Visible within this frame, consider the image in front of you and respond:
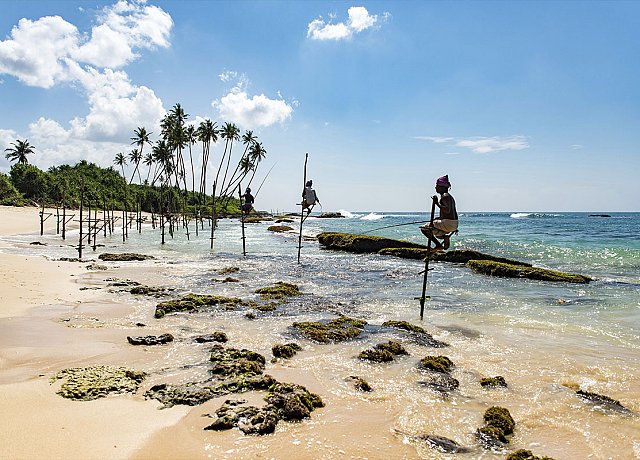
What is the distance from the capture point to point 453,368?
7.29 m

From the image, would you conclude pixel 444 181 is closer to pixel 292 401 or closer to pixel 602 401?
pixel 602 401

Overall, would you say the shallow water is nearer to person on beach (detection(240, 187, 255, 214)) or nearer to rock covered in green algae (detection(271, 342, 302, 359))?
rock covered in green algae (detection(271, 342, 302, 359))

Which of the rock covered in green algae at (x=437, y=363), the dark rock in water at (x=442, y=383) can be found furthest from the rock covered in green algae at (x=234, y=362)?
the rock covered in green algae at (x=437, y=363)

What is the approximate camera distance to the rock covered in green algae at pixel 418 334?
28.9 ft

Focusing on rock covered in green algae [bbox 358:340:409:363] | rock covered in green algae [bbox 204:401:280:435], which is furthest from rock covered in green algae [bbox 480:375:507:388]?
rock covered in green algae [bbox 204:401:280:435]

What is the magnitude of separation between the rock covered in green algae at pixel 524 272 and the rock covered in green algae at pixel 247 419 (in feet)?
54.7

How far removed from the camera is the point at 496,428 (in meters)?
5.05

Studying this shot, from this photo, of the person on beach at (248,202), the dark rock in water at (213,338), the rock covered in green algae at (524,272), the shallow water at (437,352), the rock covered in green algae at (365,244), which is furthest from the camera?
the rock covered in green algae at (365,244)

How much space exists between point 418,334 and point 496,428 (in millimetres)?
4341

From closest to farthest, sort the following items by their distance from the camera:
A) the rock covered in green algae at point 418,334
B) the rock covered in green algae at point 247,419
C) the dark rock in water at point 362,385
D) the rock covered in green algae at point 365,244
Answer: the rock covered in green algae at point 247,419, the dark rock in water at point 362,385, the rock covered in green algae at point 418,334, the rock covered in green algae at point 365,244

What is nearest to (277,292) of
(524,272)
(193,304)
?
(193,304)

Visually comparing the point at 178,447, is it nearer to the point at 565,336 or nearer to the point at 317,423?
the point at 317,423

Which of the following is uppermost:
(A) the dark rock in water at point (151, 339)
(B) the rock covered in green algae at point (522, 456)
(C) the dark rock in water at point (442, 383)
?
(A) the dark rock in water at point (151, 339)

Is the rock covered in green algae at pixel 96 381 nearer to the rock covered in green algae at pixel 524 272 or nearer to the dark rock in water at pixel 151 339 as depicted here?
the dark rock in water at pixel 151 339
